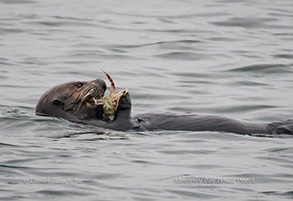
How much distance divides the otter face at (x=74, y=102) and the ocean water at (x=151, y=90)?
0.13 meters

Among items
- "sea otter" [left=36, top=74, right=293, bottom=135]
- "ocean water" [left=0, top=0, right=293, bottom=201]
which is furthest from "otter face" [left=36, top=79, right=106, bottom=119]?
"ocean water" [left=0, top=0, right=293, bottom=201]

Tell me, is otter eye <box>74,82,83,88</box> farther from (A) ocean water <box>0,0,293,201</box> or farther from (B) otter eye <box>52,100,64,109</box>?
(A) ocean water <box>0,0,293,201</box>

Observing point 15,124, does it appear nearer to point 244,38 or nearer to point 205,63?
point 205,63

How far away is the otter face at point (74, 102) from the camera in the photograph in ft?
27.1

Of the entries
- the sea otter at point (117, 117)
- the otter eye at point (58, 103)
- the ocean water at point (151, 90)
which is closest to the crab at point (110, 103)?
the sea otter at point (117, 117)

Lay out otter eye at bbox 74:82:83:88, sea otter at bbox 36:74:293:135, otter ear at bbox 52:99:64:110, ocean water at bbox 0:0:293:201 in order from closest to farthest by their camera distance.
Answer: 1. ocean water at bbox 0:0:293:201
2. sea otter at bbox 36:74:293:135
3. otter ear at bbox 52:99:64:110
4. otter eye at bbox 74:82:83:88

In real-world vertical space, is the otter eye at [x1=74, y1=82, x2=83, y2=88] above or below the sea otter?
above

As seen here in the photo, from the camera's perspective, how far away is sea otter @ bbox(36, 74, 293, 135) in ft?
26.2

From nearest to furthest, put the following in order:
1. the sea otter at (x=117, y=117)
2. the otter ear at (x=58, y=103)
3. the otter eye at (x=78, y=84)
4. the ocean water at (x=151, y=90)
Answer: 1. the ocean water at (x=151, y=90)
2. the sea otter at (x=117, y=117)
3. the otter ear at (x=58, y=103)
4. the otter eye at (x=78, y=84)

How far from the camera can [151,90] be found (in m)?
10.7

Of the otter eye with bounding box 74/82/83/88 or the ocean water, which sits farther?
the otter eye with bounding box 74/82/83/88

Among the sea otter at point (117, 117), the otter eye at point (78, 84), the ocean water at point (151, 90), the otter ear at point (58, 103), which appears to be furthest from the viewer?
the otter eye at point (78, 84)

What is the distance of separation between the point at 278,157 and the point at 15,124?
9.49 feet

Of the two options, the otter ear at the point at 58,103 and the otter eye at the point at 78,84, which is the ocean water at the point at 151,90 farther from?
the otter eye at the point at 78,84
